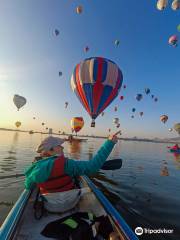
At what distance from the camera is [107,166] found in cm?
486

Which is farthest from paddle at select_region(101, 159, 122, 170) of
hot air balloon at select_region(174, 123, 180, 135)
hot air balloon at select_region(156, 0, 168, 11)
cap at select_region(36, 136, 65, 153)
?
hot air balloon at select_region(174, 123, 180, 135)

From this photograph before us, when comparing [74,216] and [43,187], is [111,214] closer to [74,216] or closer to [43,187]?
[74,216]

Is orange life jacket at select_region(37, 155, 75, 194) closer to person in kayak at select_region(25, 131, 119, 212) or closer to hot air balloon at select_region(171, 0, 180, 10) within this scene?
person in kayak at select_region(25, 131, 119, 212)

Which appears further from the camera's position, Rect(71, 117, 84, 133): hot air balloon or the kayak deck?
Rect(71, 117, 84, 133): hot air balloon

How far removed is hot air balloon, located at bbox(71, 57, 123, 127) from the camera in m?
18.4

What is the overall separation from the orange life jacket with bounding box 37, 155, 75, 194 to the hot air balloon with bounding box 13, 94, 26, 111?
143 ft

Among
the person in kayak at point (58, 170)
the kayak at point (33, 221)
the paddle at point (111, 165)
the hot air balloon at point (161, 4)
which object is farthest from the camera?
Result: the hot air balloon at point (161, 4)

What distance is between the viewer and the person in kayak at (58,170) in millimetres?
3867

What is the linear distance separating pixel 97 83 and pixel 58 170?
1536 centimetres

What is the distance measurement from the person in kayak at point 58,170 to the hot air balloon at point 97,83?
47.4ft

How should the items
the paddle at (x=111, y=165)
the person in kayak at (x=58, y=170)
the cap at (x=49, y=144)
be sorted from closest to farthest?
the person in kayak at (x=58, y=170)
the cap at (x=49, y=144)
the paddle at (x=111, y=165)

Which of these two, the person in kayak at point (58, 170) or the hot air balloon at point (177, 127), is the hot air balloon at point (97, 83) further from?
the hot air balloon at point (177, 127)

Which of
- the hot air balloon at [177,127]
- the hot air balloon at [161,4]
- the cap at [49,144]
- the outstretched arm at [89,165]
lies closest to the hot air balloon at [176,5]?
the hot air balloon at [161,4]

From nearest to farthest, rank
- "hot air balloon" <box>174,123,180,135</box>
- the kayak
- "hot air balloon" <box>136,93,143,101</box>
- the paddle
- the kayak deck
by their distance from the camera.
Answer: the kayak
the kayak deck
the paddle
"hot air balloon" <box>136,93,143,101</box>
"hot air balloon" <box>174,123,180,135</box>
